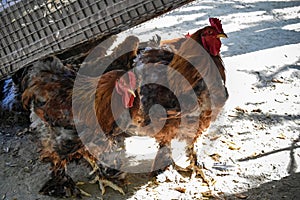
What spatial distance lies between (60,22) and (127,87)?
822 mm

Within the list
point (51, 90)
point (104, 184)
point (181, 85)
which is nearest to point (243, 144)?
point (181, 85)

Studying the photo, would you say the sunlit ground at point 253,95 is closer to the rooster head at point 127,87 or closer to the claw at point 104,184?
the claw at point 104,184

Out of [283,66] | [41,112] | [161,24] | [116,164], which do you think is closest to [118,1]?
[41,112]

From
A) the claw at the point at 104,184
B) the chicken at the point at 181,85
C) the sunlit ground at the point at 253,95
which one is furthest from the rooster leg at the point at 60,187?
the chicken at the point at 181,85

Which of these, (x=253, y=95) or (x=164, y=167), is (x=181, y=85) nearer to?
(x=164, y=167)

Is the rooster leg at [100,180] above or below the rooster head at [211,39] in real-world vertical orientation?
below

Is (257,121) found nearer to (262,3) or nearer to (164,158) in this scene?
(164,158)

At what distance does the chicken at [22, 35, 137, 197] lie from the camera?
116 inches

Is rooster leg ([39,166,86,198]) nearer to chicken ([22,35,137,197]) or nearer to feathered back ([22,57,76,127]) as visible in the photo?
chicken ([22,35,137,197])

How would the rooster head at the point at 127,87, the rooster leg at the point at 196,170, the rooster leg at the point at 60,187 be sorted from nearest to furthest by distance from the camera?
the rooster head at the point at 127,87 → the rooster leg at the point at 60,187 → the rooster leg at the point at 196,170

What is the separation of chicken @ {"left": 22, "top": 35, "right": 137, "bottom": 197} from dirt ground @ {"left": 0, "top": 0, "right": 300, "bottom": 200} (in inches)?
10.6

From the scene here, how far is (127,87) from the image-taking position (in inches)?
109

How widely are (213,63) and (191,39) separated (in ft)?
0.94

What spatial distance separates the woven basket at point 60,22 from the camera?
2885 millimetres
